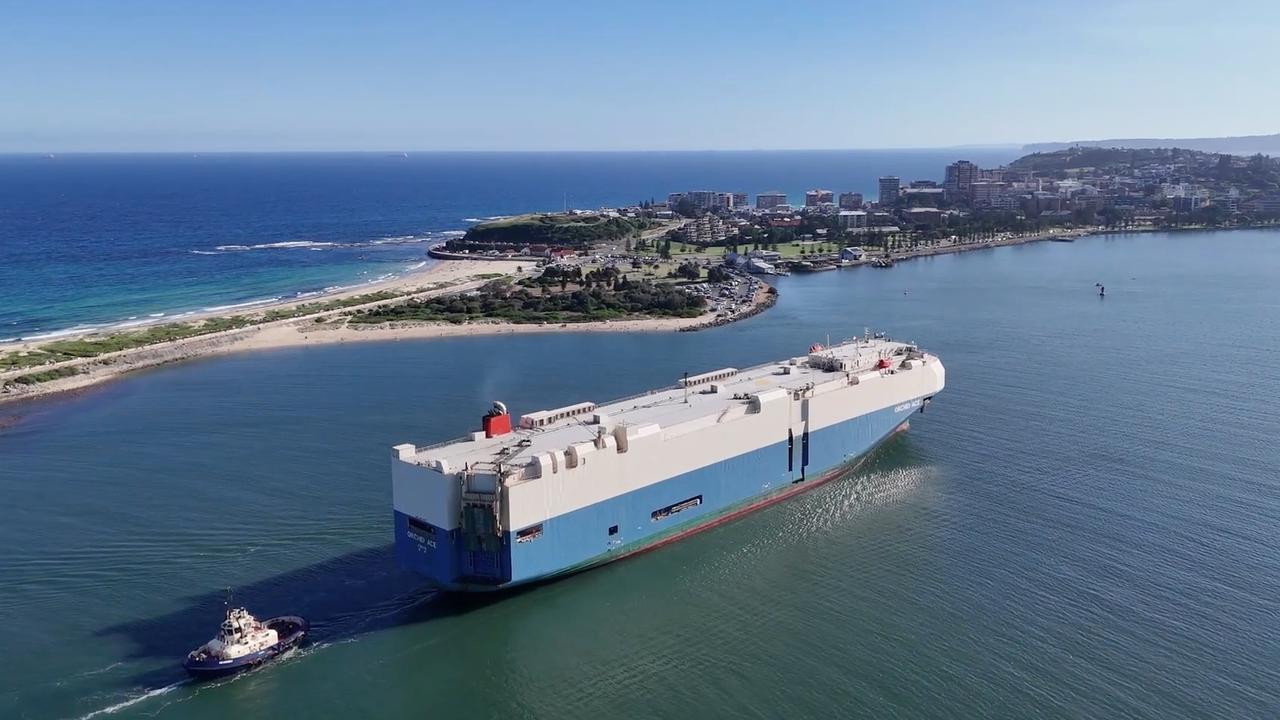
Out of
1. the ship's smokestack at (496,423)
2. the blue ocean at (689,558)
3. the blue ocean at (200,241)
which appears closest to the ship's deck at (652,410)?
the ship's smokestack at (496,423)

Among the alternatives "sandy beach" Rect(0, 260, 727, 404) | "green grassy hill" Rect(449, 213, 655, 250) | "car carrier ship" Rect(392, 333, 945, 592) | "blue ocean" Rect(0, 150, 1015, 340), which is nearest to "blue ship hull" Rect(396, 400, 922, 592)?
"car carrier ship" Rect(392, 333, 945, 592)

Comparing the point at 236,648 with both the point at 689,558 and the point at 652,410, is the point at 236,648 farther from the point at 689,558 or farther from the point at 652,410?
the point at 652,410

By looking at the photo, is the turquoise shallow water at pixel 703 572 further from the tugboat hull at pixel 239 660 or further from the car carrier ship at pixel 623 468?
the car carrier ship at pixel 623 468

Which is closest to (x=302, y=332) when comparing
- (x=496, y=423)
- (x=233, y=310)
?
(x=233, y=310)

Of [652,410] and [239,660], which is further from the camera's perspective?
[652,410]

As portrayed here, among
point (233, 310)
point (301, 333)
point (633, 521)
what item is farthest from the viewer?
point (233, 310)

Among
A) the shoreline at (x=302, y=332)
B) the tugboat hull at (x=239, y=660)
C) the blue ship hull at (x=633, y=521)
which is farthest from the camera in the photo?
the shoreline at (x=302, y=332)

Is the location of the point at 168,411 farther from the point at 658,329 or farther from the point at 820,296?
the point at 820,296
